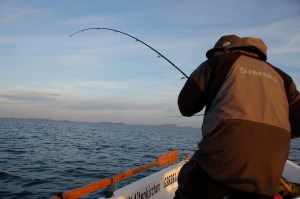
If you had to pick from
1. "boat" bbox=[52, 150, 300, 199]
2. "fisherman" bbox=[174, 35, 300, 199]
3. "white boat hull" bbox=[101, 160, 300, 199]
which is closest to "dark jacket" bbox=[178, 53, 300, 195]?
"fisherman" bbox=[174, 35, 300, 199]

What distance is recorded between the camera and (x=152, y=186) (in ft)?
16.1

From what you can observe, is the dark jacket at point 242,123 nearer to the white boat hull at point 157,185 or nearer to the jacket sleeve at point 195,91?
the jacket sleeve at point 195,91

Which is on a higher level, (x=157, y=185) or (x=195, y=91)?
(x=195, y=91)

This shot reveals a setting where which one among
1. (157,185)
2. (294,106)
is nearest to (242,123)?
(294,106)

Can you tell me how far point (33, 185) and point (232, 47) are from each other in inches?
395

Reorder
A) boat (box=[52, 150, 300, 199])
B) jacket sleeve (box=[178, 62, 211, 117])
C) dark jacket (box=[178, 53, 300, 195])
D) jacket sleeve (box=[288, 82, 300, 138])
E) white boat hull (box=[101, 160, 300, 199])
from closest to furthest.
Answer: dark jacket (box=[178, 53, 300, 195])
jacket sleeve (box=[178, 62, 211, 117])
jacket sleeve (box=[288, 82, 300, 138])
boat (box=[52, 150, 300, 199])
white boat hull (box=[101, 160, 300, 199])

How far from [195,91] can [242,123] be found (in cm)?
44

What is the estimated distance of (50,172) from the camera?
1278cm

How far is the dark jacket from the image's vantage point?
187 cm

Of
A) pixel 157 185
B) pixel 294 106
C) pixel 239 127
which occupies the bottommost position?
pixel 157 185

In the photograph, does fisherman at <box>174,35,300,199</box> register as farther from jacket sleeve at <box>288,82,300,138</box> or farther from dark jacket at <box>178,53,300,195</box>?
jacket sleeve at <box>288,82,300,138</box>

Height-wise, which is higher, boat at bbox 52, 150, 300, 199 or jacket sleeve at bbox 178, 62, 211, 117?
jacket sleeve at bbox 178, 62, 211, 117

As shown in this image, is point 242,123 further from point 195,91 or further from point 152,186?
point 152,186

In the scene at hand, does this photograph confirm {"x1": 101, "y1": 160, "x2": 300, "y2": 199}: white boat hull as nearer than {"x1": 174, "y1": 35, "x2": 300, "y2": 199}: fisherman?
No
